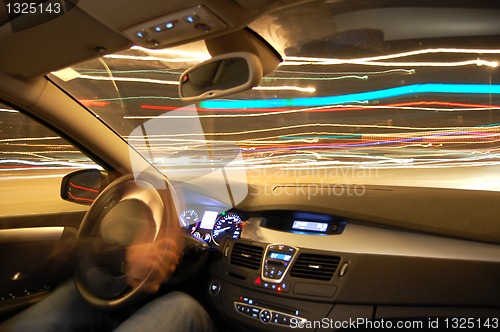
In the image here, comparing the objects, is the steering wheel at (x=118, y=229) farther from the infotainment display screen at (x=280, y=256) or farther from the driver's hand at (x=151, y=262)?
the infotainment display screen at (x=280, y=256)

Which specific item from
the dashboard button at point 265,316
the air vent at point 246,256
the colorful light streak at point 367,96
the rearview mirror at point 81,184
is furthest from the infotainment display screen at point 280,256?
the colorful light streak at point 367,96

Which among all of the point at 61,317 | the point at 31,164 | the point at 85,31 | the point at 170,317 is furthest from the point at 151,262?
the point at 31,164

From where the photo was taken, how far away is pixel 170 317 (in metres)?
2.71

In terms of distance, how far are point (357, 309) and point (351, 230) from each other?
500mm

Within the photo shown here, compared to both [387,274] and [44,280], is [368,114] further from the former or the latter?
[44,280]

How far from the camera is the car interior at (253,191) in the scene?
2342mm

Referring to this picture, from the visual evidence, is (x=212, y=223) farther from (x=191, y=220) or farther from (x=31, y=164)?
(x=31, y=164)

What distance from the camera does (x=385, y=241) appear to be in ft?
9.02

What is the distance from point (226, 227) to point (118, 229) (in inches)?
35.6

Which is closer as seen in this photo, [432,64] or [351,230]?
[351,230]

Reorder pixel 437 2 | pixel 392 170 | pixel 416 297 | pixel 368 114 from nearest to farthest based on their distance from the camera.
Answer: pixel 416 297
pixel 437 2
pixel 392 170
pixel 368 114

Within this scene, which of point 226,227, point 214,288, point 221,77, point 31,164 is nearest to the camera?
point 221,77

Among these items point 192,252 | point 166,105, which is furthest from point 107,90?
point 192,252

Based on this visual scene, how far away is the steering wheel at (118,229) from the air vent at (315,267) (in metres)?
0.83
